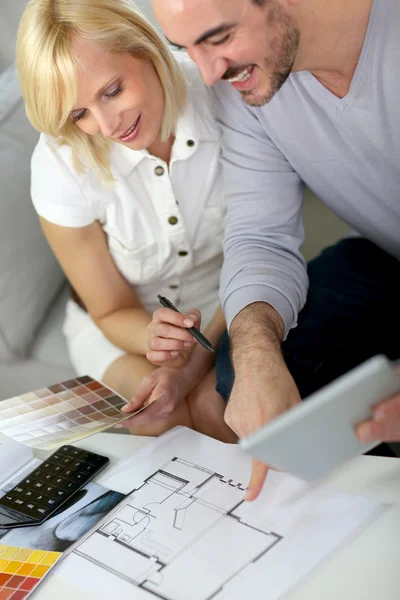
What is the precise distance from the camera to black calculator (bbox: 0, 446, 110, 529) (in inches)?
40.7

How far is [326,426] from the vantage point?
0.75 m

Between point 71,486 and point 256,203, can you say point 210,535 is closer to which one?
point 71,486

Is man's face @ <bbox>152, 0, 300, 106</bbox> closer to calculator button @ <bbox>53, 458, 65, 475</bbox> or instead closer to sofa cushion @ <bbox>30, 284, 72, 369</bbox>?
calculator button @ <bbox>53, 458, 65, 475</bbox>

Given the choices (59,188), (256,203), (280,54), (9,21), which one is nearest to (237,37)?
(280,54)

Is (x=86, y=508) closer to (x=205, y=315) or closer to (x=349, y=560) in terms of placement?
(x=349, y=560)

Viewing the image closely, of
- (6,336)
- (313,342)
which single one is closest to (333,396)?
(313,342)

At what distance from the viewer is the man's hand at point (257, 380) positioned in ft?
3.35

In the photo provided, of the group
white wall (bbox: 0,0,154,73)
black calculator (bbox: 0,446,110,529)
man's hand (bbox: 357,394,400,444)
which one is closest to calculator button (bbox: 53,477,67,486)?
black calculator (bbox: 0,446,110,529)

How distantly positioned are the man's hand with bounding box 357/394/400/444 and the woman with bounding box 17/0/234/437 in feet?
1.69

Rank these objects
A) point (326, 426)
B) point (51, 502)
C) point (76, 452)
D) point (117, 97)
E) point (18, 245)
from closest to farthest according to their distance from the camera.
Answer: point (326, 426) < point (51, 502) < point (76, 452) < point (117, 97) < point (18, 245)

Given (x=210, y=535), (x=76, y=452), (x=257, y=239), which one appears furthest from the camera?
(x=257, y=239)

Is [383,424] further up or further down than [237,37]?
further down

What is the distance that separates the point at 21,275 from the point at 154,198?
1.26 feet

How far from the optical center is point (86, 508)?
40.4 inches
